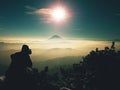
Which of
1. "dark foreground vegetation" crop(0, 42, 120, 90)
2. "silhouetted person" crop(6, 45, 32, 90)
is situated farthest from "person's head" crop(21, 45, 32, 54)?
"dark foreground vegetation" crop(0, 42, 120, 90)

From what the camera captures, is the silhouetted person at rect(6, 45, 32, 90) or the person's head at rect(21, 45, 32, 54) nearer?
the silhouetted person at rect(6, 45, 32, 90)

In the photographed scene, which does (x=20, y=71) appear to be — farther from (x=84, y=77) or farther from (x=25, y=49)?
(x=84, y=77)

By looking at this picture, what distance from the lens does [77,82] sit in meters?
89.7

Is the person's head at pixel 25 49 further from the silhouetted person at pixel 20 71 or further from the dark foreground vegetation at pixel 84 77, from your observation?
the dark foreground vegetation at pixel 84 77

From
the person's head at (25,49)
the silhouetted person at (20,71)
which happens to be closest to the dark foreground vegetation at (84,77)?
the silhouetted person at (20,71)

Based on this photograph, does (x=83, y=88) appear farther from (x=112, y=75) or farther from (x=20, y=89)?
(x=20, y=89)

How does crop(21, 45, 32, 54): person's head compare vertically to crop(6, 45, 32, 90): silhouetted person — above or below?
above

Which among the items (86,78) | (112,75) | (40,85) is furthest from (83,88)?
(40,85)

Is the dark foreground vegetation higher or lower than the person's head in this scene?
lower

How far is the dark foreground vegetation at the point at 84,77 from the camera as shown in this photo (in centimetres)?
7744

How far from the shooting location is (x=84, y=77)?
91.1 m

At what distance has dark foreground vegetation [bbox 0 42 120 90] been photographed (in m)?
77.4

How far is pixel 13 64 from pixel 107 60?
33.5 metres

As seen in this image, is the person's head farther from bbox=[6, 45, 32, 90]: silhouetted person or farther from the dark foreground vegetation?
the dark foreground vegetation
